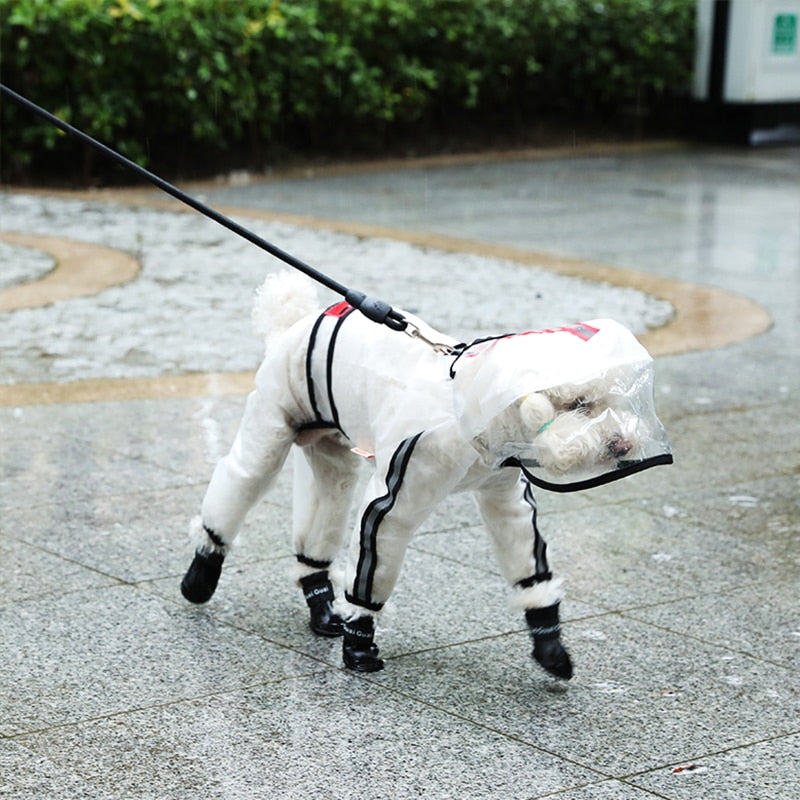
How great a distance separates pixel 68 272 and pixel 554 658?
6368mm

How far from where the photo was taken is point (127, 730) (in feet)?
11.4

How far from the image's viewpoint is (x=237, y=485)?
4.09 m

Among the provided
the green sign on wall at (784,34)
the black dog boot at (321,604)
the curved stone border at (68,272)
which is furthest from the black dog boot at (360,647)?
the green sign on wall at (784,34)

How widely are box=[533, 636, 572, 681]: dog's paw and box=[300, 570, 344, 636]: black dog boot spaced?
58 cm

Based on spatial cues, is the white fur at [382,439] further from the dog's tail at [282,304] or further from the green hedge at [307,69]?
the green hedge at [307,69]

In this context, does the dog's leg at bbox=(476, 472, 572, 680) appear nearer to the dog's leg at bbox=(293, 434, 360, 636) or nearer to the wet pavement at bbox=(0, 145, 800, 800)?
the wet pavement at bbox=(0, 145, 800, 800)

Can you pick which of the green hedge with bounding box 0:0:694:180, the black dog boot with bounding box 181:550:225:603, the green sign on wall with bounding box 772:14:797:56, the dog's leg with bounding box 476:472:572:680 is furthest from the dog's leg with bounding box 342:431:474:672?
the green sign on wall with bounding box 772:14:797:56

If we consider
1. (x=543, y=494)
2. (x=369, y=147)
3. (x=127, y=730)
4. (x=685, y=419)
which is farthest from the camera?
(x=369, y=147)

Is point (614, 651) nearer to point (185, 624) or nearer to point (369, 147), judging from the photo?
Answer: point (185, 624)

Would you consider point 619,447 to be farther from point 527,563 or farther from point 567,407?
point 527,563

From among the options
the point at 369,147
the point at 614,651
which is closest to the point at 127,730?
the point at 614,651

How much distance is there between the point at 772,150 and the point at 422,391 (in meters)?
13.9

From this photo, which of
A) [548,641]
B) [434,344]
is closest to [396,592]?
[548,641]

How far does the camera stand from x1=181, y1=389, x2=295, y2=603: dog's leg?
4.01 metres
